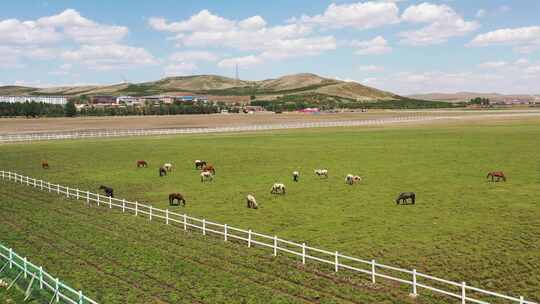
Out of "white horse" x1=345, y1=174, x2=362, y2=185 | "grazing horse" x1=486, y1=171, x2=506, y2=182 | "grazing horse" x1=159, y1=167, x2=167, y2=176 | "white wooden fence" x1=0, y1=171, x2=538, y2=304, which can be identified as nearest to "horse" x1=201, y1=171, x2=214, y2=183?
"grazing horse" x1=159, y1=167, x2=167, y2=176

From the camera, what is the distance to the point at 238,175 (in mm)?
46031

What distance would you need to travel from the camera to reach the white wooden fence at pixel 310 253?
55.2 ft

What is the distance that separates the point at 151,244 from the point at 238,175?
22358 mm

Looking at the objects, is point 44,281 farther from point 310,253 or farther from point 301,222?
point 301,222

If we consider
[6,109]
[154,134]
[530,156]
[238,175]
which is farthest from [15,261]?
[6,109]

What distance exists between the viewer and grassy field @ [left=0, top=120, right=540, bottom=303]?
1886 centimetres

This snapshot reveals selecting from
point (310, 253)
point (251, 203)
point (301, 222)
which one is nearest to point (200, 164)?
point (251, 203)

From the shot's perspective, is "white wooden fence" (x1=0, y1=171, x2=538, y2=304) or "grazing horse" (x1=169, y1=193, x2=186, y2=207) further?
"grazing horse" (x1=169, y1=193, x2=186, y2=207)

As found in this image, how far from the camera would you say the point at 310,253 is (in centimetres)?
2234

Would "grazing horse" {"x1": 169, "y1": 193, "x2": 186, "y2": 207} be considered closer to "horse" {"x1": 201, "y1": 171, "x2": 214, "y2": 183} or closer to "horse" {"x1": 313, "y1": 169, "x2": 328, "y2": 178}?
"horse" {"x1": 201, "y1": 171, "x2": 214, "y2": 183}

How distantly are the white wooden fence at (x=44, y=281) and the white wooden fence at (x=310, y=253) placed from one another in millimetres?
7404

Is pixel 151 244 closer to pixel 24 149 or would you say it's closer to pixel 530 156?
pixel 530 156

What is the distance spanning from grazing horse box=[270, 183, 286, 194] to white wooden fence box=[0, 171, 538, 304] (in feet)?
28.8

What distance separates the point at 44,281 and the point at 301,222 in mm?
13511
